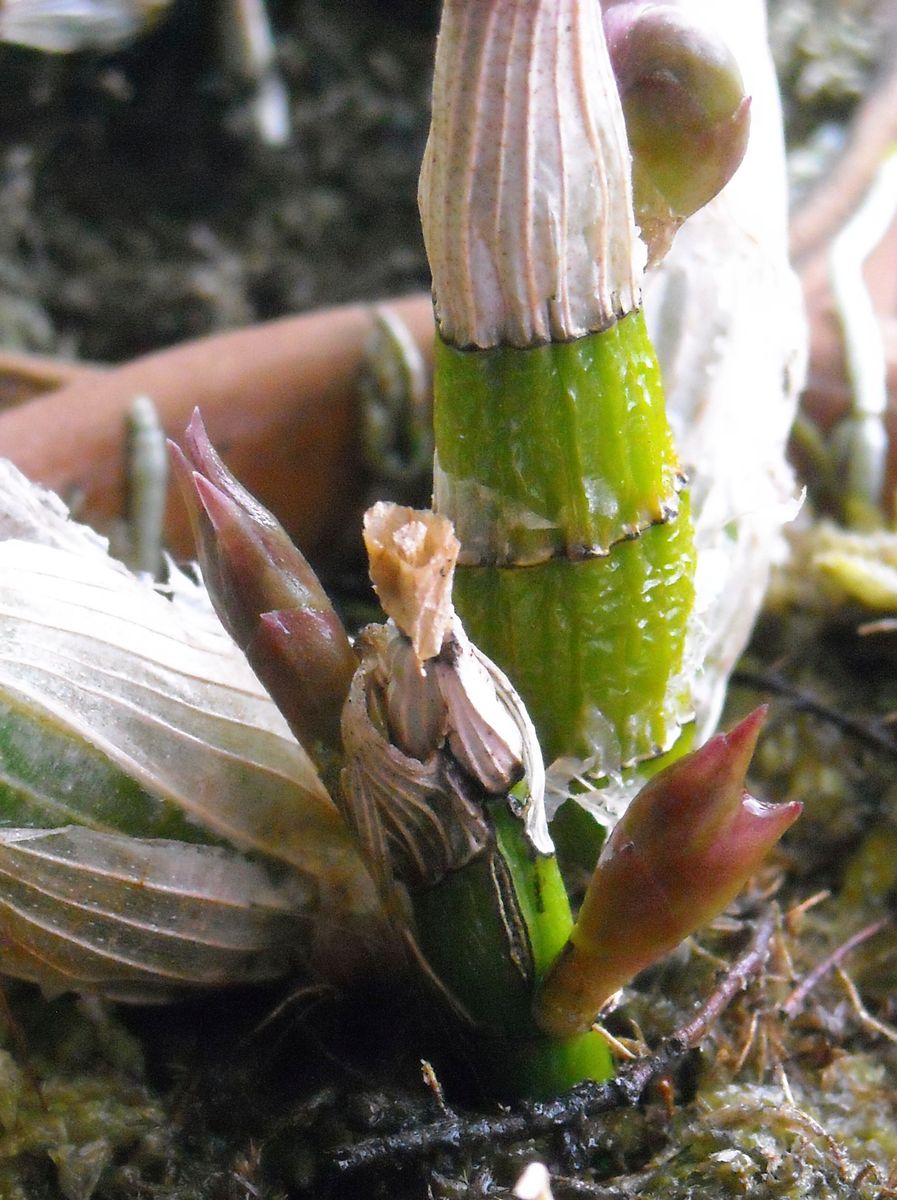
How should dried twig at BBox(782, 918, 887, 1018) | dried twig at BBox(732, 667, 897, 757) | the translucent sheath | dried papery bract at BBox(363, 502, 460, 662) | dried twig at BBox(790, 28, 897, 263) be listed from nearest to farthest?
dried papery bract at BBox(363, 502, 460, 662) → the translucent sheath → dried twig at BBox(782, 918, 887, 1018) → dried twig at BBox(732, 667, 897, 757) → dried twig at BBox(790, 28, 897, 263)

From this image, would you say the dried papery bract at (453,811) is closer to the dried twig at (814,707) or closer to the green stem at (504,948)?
the green stem at (504,948)

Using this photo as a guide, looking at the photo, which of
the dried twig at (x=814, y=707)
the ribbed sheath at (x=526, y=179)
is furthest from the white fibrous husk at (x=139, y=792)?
the dried twig at (x=814, y=707)

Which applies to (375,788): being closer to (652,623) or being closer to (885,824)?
(652,623)

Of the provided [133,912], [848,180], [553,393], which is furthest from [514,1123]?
[848,180]

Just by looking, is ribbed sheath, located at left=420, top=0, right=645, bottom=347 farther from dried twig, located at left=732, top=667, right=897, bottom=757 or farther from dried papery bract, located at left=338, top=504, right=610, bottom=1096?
dried twig, located at left=732, top=667, right=897, bottom=757

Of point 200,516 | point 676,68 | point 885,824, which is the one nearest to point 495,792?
point 200,516

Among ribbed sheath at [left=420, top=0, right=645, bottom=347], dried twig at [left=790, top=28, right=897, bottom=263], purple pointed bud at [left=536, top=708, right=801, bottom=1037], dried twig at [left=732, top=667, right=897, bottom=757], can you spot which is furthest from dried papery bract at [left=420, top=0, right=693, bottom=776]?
dried twig at [left=790, top=28, right=897, bottom=263]
